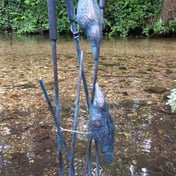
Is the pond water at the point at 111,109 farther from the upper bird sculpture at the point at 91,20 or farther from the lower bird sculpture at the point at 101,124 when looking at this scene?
the upper bird sculpture at the point at 91,20

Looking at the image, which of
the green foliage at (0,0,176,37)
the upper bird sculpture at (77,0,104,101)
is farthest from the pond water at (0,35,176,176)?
the green foliage at (0,0,176,37)

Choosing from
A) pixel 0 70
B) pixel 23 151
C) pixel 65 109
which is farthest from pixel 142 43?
pixel 23 151

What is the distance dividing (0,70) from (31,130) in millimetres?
2381

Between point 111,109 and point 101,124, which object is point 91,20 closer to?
point 101,124

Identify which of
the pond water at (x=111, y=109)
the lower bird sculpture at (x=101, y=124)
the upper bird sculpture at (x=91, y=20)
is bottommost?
the pond water at (x=111, y=109)

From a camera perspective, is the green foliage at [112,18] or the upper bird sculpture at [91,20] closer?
the upper bird sculpture at [91,20]

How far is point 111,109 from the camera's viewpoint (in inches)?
123

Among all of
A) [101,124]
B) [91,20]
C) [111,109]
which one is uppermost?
[91,20]

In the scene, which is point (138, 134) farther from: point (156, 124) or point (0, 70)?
point (0, 70)

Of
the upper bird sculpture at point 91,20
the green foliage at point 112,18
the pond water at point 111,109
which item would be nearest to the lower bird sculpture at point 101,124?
the upper bird sculpture at point 91,20

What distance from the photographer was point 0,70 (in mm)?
4793

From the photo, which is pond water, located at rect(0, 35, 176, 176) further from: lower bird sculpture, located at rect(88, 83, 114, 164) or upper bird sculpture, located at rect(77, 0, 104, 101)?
upper bird sculpture, located at rect(77, 0, 104, 101)

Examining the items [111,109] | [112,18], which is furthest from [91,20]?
[112,18]

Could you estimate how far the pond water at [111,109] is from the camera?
2084 mm
